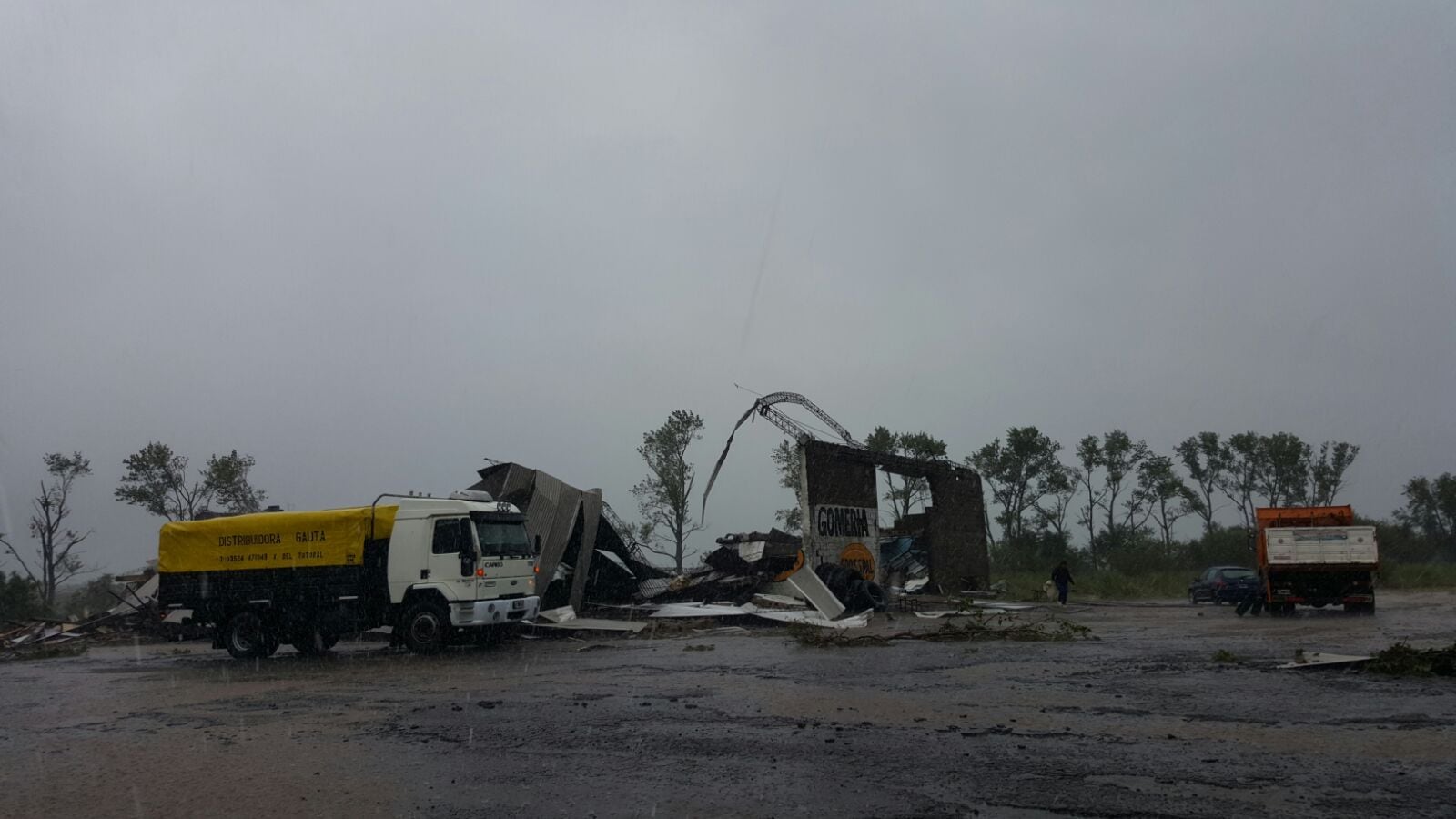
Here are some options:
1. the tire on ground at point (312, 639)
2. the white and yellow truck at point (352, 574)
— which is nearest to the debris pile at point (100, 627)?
the white and yellow truck at point (352, 574)

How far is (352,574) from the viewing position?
17438 millimetres

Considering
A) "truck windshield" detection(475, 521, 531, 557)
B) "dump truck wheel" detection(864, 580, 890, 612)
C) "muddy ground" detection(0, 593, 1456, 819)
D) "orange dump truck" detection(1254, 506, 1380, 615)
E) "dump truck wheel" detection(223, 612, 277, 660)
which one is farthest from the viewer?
"dump truck wheel" detection(864, 580, 890, 612)

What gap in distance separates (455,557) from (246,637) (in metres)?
4.49

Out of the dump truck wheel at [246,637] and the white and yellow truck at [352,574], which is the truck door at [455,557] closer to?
the white and yellow truck at [352,574]

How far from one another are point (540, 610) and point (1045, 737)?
1743 centimetres

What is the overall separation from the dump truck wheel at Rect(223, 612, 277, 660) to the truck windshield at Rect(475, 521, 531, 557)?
14.7 feet

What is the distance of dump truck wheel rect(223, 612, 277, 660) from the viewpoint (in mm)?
17875

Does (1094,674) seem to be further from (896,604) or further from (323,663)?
(896,604)

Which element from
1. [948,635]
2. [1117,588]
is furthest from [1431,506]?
[948,635]

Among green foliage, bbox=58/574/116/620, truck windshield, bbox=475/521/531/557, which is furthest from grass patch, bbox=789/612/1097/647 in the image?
green foliage, bbox=58/574/116/620

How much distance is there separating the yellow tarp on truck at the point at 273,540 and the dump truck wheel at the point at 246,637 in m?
0.96

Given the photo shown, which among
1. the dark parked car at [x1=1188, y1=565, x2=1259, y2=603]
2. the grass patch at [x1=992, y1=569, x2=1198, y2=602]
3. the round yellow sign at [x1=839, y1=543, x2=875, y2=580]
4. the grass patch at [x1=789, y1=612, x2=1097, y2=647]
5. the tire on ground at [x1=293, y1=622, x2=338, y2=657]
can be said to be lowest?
the grass patch at [x1=992, y1=569, x2=1198, y2=602]

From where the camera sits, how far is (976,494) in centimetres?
4038

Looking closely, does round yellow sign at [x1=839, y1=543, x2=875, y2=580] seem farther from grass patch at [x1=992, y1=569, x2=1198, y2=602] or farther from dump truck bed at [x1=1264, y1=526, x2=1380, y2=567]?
dump truck bed at [x1=1264, y1=526, x2=1380, y2=567]
